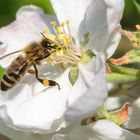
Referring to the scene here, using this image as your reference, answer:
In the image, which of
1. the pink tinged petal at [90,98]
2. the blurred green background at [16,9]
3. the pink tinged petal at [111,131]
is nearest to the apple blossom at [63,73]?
the pink tinged petal at [90,98]

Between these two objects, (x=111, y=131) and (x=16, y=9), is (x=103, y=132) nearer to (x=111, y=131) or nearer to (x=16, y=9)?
(x=111, y=131)

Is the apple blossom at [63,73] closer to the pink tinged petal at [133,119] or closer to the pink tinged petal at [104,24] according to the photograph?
the pink tinged petal at [104,24]

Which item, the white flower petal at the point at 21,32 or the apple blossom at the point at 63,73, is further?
the white flower petal at the point at 21,32

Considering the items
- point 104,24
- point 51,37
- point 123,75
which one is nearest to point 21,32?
point 51,37

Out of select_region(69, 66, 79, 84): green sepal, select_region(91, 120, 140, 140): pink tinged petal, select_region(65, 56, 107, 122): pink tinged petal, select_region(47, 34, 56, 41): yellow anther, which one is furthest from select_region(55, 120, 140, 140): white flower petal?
select_region(47, 34, 56, 41): yellow anther

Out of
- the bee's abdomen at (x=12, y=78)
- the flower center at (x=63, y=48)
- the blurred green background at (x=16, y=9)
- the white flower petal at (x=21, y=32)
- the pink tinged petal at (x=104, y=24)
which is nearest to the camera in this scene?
the pink tinged petal at (x=104, y=24)

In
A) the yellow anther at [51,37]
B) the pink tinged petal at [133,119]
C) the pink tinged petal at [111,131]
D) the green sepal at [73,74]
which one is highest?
the yellow anther at [51,37]

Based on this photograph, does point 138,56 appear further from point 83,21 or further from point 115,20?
point 83,21
